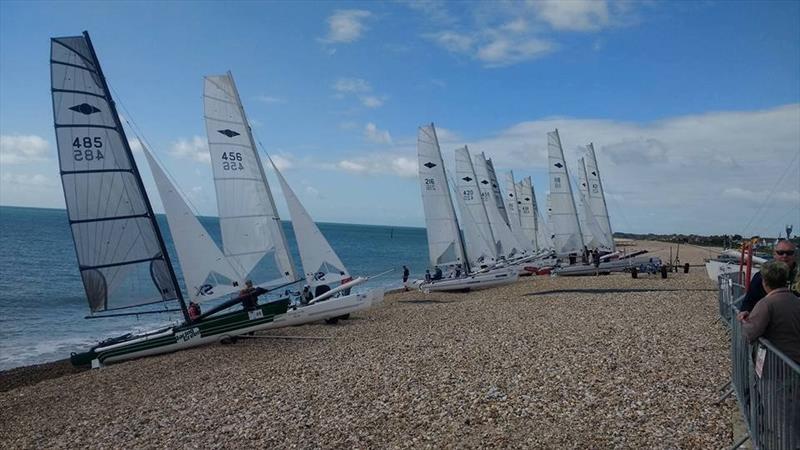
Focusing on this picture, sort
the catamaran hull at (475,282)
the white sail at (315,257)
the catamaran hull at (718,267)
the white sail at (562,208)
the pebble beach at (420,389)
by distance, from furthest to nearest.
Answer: the white sail at (562,208) < the catamaran hull at (475,282) < the catamaran hull at (718,267) < the white sail at (315,257) < the pebble beach at (420,389)

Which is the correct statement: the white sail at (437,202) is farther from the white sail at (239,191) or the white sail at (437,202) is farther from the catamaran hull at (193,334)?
the catamaran hull at (193,334)

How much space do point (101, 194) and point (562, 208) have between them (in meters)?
28.2

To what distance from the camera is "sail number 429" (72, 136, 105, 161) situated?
639 inches

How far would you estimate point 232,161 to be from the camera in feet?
65.0

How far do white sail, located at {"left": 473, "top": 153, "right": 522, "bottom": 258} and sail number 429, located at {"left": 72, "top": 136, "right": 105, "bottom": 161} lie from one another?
2629 centimetres

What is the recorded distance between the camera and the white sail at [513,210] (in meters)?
48.5

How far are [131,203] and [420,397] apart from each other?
38.6 ft

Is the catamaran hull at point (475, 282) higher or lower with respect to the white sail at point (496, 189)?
lower

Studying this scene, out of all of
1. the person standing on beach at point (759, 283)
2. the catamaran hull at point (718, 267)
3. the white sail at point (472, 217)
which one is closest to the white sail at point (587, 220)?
the white sail at point (472, 217)

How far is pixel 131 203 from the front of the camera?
17.3 metres

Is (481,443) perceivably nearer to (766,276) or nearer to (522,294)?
(766,276)

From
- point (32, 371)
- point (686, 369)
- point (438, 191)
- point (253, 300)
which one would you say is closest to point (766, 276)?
point (686, 369)

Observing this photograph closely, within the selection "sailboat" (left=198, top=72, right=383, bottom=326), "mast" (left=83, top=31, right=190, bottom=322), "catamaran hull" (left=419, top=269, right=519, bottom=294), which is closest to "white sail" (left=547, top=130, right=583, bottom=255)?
"catamaran hull" (left=419, top=269, right=519, bottom=294)

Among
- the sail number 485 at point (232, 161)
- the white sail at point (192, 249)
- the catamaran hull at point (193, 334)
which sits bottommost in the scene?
the catamaran hull at point (193, 334)
